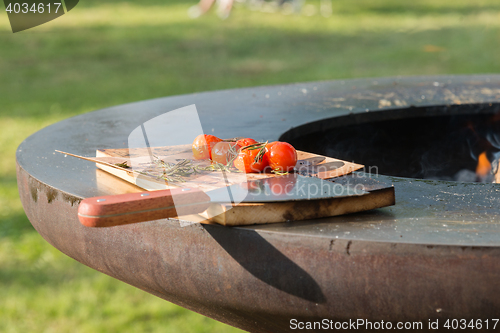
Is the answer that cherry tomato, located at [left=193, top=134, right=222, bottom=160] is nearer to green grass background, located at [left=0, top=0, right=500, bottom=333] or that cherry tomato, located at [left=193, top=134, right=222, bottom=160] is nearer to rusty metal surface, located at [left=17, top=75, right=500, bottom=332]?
rusty metal surface, located at [left=17, top=75, right=500, bottom=332]

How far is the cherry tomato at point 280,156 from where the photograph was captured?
52.7 inches

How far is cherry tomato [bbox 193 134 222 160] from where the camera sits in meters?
1.45

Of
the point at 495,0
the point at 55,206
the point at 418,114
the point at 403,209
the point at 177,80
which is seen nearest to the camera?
the point at 403,209

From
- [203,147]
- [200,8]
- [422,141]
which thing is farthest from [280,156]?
[200,8]

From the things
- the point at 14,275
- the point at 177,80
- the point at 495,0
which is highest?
the point at 495,0

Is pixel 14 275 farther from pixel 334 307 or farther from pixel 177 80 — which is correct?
pixel 177 80

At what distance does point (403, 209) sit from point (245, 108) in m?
1.16

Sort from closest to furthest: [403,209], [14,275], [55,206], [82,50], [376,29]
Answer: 1. [403,209]
2. [55,206]
3. [14,275]
4. [82,50]
5. [376,29]

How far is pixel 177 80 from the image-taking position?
8.87 metres

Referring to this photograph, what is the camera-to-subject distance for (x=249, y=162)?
1.35 metres

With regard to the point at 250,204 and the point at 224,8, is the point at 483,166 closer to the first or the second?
the point at 250,204

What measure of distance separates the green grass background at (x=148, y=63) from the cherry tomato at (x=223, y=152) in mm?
1847

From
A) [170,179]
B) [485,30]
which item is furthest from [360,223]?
[485,30]

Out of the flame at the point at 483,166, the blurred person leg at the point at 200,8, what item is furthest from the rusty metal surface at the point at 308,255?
the blurred person leg at the point at 200,8
